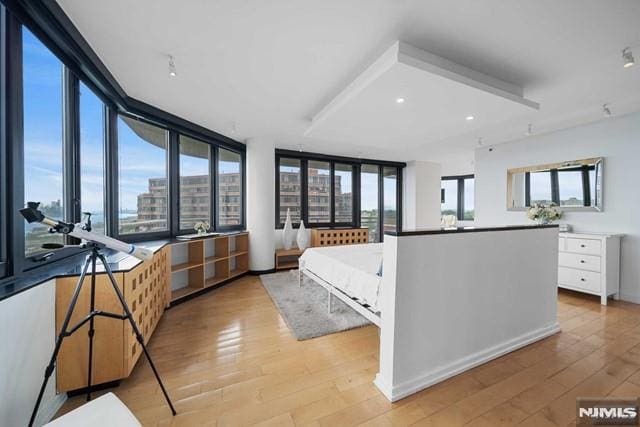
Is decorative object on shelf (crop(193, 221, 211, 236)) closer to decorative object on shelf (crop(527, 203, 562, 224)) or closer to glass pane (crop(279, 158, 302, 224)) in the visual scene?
glass pane (crop(279, 158, 302, 224))

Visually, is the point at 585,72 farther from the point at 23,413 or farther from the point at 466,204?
the point at 466,204

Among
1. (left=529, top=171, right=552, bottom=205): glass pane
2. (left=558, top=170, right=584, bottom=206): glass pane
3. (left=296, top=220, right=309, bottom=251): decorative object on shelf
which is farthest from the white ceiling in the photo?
(left=296, top=220, right=309, bottom=251): decorative object on shelf

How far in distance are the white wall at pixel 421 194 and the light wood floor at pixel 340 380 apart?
153 inches

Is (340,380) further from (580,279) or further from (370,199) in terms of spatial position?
(370,199)

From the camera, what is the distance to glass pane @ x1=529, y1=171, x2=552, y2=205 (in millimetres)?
3924

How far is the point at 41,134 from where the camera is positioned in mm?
1659

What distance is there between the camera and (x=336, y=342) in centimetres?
222

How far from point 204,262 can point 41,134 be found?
2165 mm

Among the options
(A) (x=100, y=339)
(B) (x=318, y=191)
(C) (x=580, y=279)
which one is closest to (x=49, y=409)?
(A) (x=100, y=339)

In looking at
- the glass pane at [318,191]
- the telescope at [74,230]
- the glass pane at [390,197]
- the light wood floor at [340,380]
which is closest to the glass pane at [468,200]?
the glass pane at [390,197]

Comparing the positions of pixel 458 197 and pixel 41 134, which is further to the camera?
pixel 458 197

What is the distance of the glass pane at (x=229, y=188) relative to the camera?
4277 mm

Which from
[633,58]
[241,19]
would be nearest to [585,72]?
[633,58]

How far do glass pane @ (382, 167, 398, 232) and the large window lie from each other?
63.3 inches
